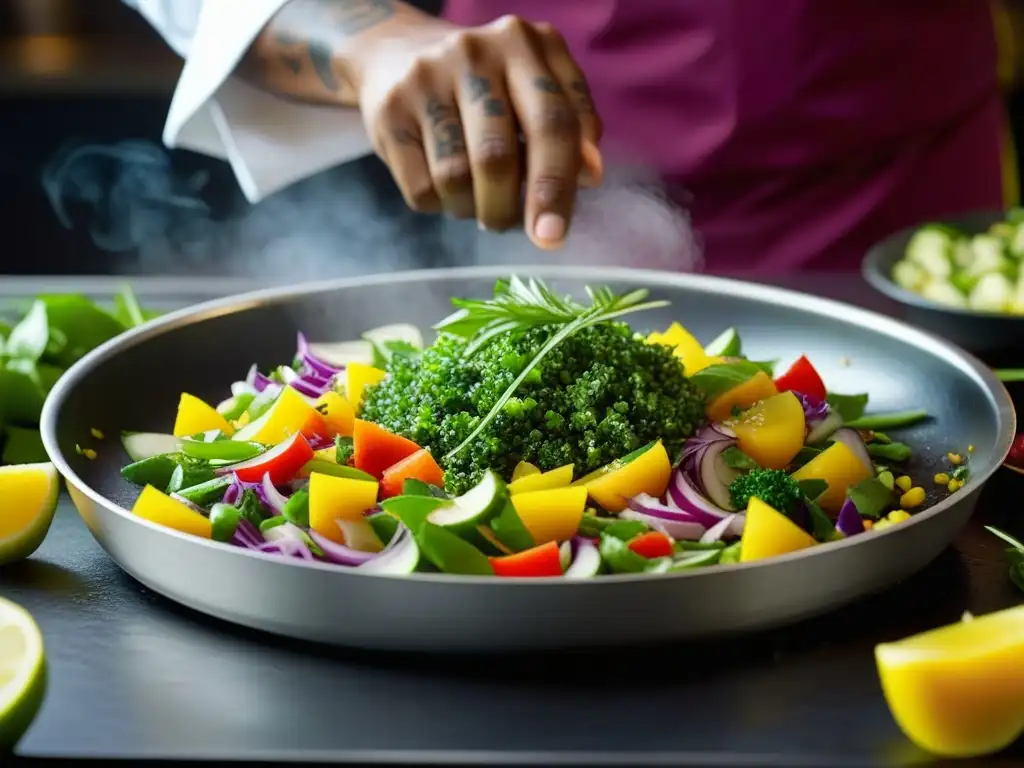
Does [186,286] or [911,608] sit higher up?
[911,608]

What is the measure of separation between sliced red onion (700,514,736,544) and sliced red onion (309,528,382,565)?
36cm

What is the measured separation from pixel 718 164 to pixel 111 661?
6.23 feet

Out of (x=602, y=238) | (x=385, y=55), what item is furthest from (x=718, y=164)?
(x=385, y=55)

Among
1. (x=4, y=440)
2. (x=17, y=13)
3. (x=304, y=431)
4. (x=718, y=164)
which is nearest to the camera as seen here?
(x=304, y=431)

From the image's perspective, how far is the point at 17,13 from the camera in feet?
17.5

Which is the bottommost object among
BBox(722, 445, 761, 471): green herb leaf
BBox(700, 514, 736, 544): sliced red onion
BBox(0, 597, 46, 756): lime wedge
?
BBox(722, 445, 761, 471): green herb leaf

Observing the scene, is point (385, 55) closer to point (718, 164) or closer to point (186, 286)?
point (186, 286)

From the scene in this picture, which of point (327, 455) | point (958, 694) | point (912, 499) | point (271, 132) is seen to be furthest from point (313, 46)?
point (958, 694)

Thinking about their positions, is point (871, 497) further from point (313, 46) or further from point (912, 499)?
point (313, 46)

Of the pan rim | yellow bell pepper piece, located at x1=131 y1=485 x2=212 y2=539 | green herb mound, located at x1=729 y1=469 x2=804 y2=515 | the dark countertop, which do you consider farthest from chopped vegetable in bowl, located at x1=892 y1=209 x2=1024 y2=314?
yellow bell pepper piece, located at x1=131 y1=485 x2=212 y2=539

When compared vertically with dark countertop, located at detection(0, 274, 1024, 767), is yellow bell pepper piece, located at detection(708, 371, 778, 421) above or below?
below

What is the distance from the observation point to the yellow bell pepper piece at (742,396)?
167 centimetres

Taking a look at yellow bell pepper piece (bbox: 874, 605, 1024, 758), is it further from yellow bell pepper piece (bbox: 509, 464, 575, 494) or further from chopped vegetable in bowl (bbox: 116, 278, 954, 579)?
yellow bell pepper piece (bbox: 509, 464, 575, 494)

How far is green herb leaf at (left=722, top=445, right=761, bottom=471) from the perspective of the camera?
60.0 inches
